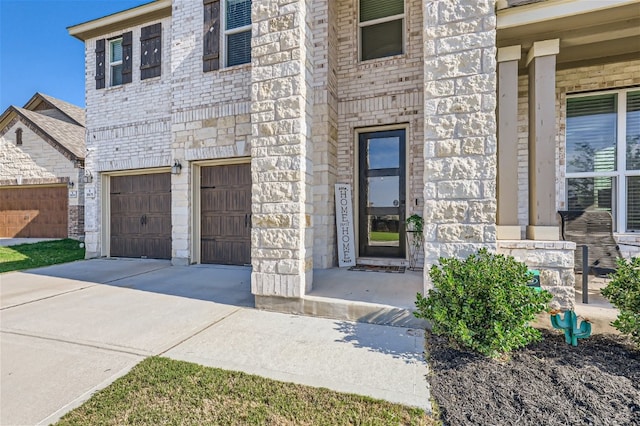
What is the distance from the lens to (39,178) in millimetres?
9742

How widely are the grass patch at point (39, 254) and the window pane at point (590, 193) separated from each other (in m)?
9.99

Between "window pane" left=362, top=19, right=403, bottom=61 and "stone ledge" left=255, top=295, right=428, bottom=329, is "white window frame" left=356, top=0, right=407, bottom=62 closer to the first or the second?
"window pane" left=362, top=19, right=403, bottom=61

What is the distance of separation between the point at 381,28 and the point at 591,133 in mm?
3904

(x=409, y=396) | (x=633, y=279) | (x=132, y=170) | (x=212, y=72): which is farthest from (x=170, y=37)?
(x=633, y=279)

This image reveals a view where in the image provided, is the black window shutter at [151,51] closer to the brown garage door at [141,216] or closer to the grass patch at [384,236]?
the brown garage door at [141,216]

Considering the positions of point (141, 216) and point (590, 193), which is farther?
point (141, 216)

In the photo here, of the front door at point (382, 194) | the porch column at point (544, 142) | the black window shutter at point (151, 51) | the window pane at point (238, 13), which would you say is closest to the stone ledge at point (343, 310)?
the porch column at point (544, 142)

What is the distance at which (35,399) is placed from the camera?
2031 millimetres

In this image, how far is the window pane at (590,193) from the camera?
479 cm

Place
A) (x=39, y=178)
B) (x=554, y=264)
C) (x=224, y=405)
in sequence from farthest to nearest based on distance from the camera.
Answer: (x=39, y=178), (x=554, y=264), (x=224, y=405)

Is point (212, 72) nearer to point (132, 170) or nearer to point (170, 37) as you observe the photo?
point (170, 37)

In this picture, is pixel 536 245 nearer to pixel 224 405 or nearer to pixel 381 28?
pixel 224 405

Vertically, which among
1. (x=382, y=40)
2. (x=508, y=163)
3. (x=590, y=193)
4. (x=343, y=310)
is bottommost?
(x=343, y=310)

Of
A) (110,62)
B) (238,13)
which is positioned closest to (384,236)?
(238,13)
